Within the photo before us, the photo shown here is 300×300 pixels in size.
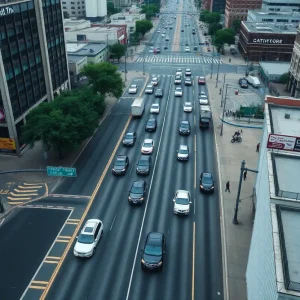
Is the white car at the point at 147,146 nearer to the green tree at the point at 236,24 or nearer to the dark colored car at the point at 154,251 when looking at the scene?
the dark colored car at the point at 154,251

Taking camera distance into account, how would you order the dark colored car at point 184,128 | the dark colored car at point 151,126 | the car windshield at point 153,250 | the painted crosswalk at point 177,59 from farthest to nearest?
the painted crosswalk at point 177,59, the dark colored car at point 151,126, the dark colored car at point 184,128, the car windshield at point 153,250

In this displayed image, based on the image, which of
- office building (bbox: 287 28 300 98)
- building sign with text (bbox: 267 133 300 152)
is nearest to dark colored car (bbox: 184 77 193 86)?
office building (bbox: 287 28 300 98)

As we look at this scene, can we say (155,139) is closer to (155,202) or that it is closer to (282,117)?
(155,202)

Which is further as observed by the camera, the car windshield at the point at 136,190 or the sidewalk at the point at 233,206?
the car windshield at the point at 136,190

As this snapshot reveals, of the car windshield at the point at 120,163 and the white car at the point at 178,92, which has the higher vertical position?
the car windshield at the point at 120,163

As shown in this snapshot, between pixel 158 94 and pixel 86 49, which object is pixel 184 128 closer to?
pixel 158 94

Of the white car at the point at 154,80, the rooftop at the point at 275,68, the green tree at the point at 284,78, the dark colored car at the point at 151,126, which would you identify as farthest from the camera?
the rooftop at the point at 275,68

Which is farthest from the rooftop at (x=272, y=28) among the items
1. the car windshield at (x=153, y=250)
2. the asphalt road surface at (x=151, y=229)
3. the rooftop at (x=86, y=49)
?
the car windshield at (x=153, y=250)
